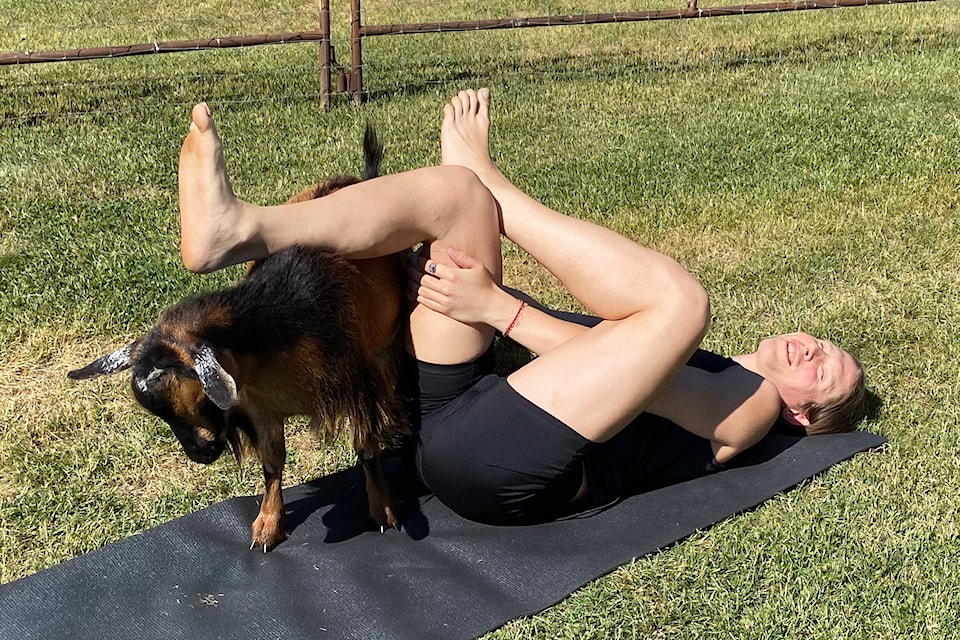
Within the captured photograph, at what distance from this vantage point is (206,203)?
246 cm

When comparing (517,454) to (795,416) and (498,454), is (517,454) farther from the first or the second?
(795,416)

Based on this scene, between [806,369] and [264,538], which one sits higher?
[806,369]

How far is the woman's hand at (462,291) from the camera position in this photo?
2.89 m

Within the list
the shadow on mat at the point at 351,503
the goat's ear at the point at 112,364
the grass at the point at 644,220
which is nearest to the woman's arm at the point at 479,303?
the shadow on mat at the point at 351,503

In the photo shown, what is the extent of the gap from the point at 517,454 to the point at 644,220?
3.53 m

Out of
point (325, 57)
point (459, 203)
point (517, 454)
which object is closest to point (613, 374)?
point (517, 454)

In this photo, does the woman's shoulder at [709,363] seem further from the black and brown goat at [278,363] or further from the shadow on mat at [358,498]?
the black and brown goat at [278,363]

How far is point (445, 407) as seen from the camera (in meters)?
3.02

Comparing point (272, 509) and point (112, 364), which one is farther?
point (272, 509)

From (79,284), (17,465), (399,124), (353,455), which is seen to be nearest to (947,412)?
(353,455)

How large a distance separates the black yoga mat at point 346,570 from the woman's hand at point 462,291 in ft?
2.42

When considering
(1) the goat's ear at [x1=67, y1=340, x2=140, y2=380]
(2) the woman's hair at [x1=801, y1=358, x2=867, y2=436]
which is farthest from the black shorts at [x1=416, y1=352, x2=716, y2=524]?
(1) the goat's ear at [x1=67, y1=340, x2=140, y2=380]

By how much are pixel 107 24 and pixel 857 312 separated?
33.9 feet

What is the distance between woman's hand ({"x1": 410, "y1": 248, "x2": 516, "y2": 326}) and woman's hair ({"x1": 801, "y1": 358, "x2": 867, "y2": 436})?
4.31 ft
